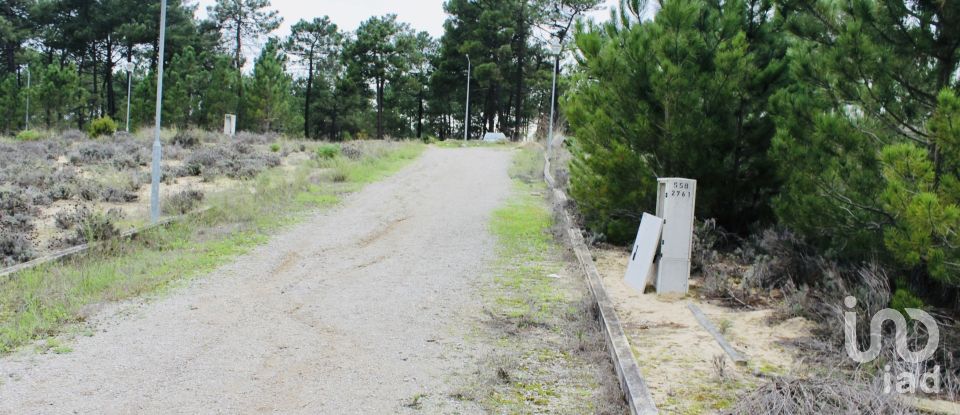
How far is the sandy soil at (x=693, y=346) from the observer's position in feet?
14.8

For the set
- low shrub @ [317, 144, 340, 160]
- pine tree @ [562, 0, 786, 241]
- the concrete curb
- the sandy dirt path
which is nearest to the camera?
the concrete curb

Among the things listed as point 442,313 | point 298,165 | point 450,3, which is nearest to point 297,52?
point 450,3

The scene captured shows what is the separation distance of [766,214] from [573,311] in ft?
13.1

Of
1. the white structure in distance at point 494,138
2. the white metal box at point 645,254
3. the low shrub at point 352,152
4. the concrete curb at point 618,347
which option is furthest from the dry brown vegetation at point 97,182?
the white structure in distance at point 494,138

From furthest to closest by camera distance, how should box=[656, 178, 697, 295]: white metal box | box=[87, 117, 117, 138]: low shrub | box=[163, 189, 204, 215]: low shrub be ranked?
1. box=[87, 117, 117, 138]: low shrub
2. box=[163, 189, 204, 215]: low shrub
3. box=[656, 178, 697, 295]: white metal box

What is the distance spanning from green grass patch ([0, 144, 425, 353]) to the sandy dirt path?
1.15ft

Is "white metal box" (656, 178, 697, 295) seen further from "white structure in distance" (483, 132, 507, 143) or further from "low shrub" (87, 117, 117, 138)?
"white structure in distance" (483, 132, 507, 143)

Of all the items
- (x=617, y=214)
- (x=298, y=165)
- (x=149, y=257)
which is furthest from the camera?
(x=298, y=165)

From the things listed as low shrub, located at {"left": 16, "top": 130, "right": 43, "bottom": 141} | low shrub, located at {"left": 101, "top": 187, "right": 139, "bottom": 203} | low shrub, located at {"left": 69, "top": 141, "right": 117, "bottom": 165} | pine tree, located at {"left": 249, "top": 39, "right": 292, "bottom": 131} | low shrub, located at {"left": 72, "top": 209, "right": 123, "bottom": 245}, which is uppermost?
pine tree, located at {"left": 249, "top": 39, "right": 292, "bottom": 131}

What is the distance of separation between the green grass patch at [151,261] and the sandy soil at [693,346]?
466 centimetres

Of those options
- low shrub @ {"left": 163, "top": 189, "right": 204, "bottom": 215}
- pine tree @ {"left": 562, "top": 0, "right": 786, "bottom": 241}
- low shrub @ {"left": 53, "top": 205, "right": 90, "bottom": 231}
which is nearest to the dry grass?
pine tree @ {"left": 562, "top": 0, "right": 786, "bottom": 241}

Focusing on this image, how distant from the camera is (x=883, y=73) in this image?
5.39 m

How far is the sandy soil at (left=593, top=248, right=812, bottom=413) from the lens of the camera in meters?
4.50

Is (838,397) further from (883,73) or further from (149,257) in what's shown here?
(149,257)
